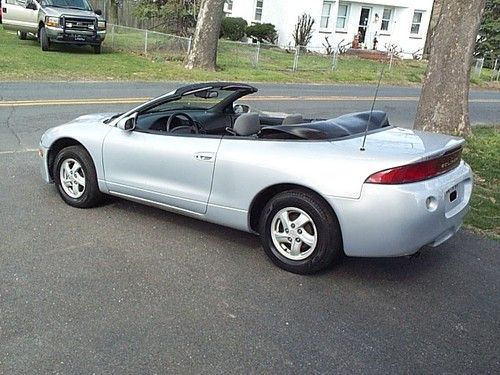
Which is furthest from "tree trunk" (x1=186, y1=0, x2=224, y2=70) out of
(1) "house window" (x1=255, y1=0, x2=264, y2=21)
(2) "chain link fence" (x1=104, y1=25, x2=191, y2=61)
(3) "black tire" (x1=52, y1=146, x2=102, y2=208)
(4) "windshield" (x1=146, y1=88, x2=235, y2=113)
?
(1) "house window" (x1=255, y1=0, x2=264, y2=21)

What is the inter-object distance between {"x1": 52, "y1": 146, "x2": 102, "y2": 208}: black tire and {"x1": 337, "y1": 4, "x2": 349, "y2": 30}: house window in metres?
30.9

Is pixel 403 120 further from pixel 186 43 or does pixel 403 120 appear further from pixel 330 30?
pixel 330 30

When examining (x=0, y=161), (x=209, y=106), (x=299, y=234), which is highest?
(x=209, y=106)

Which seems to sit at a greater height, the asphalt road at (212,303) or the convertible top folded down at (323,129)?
the convertible top folded down at (323,129)

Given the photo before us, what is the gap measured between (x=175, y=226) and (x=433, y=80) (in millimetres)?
5969

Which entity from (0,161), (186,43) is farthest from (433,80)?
(186,43)

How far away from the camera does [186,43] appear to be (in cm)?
2133

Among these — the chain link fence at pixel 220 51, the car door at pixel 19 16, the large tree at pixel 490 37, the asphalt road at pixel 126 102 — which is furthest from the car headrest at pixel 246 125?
the large tree at pixel 490 37

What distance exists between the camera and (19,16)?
1980cm

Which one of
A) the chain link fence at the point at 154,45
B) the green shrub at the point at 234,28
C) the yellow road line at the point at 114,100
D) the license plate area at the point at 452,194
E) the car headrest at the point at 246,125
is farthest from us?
the green shrub at the point at 234,28

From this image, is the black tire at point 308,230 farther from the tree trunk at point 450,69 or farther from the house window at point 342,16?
the house window at point 342,16

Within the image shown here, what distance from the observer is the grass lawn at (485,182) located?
5.35m

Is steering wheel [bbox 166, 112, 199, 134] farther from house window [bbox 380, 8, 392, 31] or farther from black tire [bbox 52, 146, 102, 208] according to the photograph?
house window [bbox 380, 8, 392, 31]

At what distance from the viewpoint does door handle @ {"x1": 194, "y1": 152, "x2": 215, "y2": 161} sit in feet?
14.0
